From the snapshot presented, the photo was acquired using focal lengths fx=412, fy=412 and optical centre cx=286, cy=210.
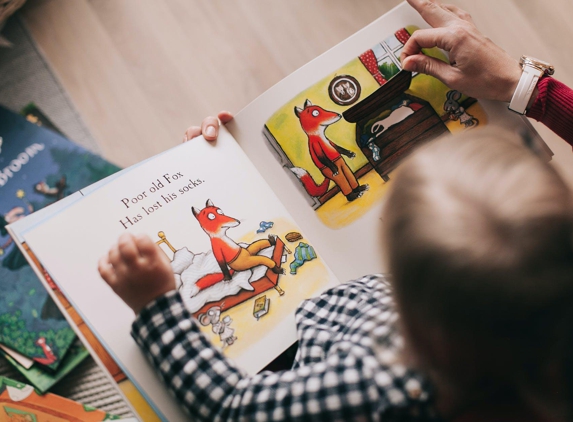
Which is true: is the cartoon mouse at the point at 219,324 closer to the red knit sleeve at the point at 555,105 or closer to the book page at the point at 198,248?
the book page at the point at 198,248

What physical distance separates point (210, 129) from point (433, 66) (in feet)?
1.00

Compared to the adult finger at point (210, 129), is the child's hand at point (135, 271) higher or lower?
lower

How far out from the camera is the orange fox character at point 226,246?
50 centimetres

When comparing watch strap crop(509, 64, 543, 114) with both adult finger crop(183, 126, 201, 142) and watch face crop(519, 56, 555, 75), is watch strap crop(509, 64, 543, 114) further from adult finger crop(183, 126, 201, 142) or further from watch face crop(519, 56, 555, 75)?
adult finger crop(183, 126, 201, 142)

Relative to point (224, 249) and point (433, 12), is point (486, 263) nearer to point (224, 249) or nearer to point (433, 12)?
point (224, 249)

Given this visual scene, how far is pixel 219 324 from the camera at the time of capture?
1.58 feet

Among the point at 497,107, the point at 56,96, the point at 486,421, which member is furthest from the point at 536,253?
the point at 56,96

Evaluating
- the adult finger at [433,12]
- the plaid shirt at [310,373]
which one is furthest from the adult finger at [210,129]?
the adult finger at [433,12]

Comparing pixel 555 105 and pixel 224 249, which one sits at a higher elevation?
pixel 224 249

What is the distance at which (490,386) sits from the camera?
322mm

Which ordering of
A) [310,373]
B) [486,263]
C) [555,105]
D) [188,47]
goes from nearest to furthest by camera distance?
[486,263], [310,373], [555,105], [188,47]

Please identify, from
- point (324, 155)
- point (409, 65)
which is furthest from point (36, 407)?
point (409, 65)

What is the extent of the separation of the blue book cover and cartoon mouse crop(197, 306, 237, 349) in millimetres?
249

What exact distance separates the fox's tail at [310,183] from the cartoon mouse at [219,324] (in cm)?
19
